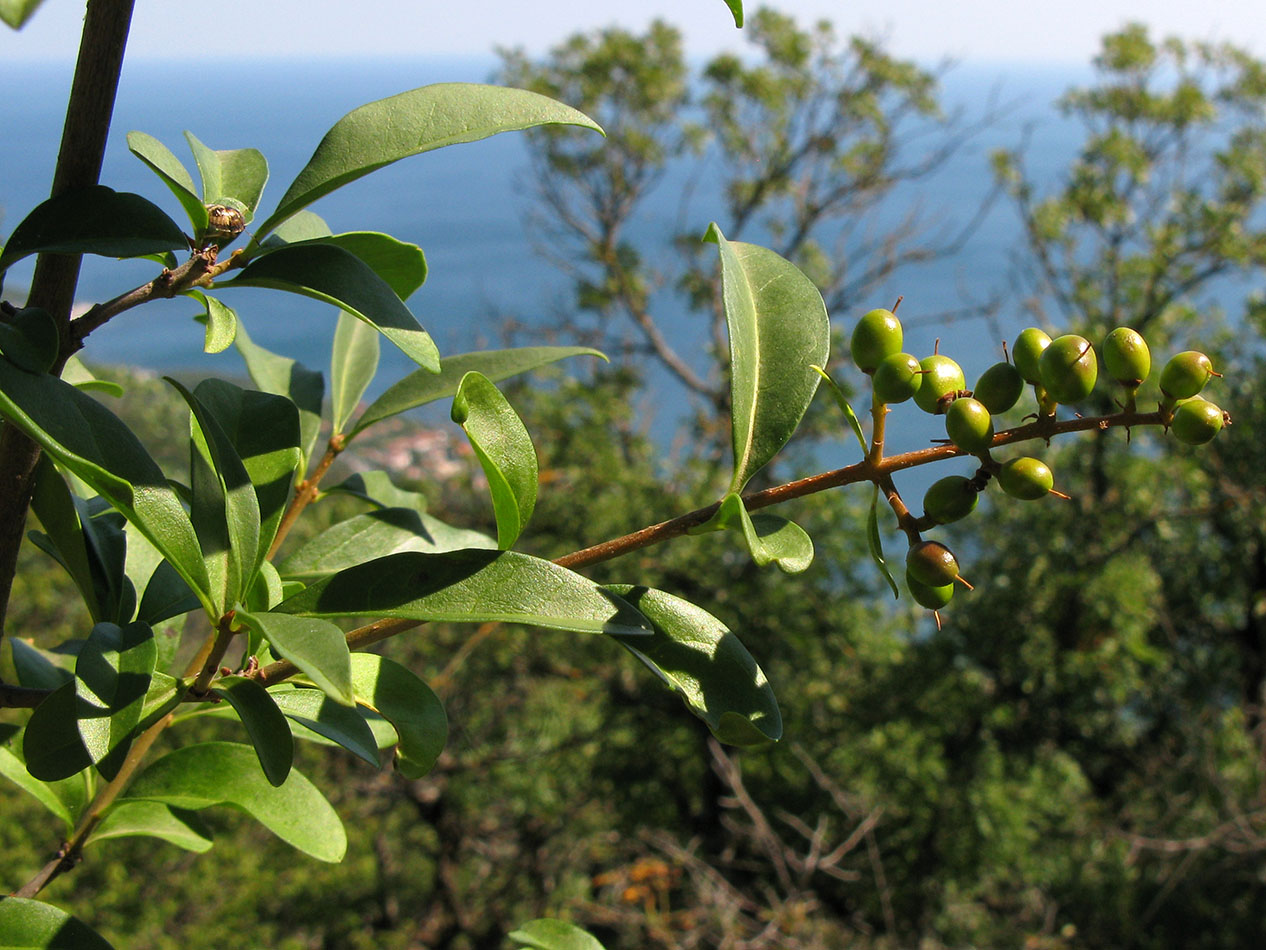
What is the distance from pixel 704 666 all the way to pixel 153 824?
42 cm

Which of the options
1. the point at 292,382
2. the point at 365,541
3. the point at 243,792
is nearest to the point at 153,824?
the point at 243,792

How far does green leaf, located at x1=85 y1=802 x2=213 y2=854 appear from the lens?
658 millimetres

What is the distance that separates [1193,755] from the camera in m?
5.17

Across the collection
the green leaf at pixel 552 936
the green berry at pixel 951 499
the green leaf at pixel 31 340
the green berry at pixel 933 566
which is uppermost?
the green leaf at pixel 31 340

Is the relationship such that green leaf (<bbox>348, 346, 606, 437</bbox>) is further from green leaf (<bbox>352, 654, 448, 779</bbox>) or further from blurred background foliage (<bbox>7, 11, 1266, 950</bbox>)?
blurred background foliage (<bbox>7, 11, 1266, 950</bbox>)

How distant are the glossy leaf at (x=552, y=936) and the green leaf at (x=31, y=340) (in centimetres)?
41

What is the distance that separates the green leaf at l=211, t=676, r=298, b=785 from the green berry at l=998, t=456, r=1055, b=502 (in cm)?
39

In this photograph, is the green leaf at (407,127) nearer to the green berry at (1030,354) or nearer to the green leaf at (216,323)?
the green leaf at (216,323)

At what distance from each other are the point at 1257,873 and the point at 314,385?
548 centimetres

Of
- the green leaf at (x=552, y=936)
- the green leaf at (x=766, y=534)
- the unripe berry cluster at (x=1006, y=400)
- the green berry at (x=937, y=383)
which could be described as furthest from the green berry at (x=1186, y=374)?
the green leaf at (x=552, y=936)

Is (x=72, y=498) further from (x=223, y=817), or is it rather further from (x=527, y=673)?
(x=223, y=817)

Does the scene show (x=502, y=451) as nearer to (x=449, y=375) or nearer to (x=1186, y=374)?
(x=449, y=375)

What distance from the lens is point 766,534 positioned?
52 centimetres

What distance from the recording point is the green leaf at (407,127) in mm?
523
